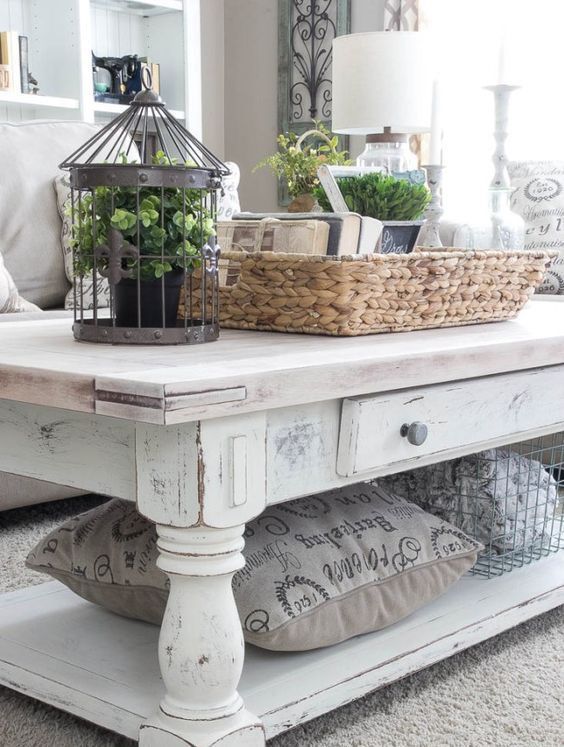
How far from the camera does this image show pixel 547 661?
137 cm

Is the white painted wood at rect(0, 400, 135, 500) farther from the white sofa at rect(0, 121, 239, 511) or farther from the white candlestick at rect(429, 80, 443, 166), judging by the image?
the white sofa at rect(0, 121, 239, 511)

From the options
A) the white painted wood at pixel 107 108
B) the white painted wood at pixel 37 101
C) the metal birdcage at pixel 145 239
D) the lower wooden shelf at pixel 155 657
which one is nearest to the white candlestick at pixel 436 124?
the metal birdcage at pixel 145 239

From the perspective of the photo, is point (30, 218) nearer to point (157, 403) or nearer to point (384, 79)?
point (384, 79)

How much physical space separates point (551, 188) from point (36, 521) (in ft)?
5.77

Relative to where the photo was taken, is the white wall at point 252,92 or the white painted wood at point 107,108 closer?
the white painted wood at point 107,108

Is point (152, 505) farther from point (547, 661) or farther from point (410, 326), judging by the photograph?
point (547, 661)

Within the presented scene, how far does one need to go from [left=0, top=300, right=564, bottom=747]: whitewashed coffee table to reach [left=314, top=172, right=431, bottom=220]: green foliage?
24 centimetres

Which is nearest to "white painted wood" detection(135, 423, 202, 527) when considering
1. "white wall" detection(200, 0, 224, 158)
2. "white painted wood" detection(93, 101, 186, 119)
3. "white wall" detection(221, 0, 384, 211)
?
"white painted wood" detection(93, 101, 186, 119)

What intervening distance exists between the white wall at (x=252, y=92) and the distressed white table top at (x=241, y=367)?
3444 millimetres

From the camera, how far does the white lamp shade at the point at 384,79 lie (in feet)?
8.93

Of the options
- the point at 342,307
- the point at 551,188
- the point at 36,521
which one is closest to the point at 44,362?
the point at 342,307

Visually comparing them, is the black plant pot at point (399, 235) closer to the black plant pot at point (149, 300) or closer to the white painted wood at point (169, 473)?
the black plant pot at point (149, 300)

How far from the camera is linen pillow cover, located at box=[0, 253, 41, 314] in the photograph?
2.17 meters

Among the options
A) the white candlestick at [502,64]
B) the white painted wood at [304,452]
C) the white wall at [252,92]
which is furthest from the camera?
the white wall at [252,92]
